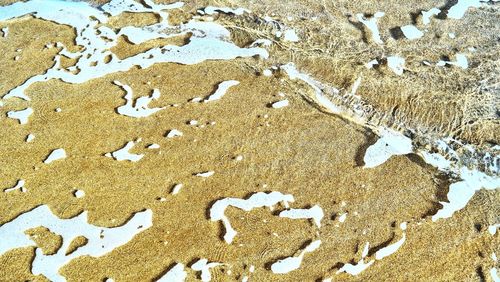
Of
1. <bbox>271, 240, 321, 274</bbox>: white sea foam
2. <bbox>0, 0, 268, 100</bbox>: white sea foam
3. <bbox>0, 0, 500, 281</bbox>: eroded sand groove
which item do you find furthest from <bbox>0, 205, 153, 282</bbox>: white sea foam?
<bbox>0, 0, 268, 100</bbox>: white sea foam

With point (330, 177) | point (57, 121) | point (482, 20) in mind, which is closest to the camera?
point (330, 177)

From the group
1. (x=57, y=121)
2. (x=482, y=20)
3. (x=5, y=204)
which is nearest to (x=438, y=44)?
(x=482, y=20)

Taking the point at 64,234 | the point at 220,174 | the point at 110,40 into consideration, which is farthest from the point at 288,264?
the point at 110,40

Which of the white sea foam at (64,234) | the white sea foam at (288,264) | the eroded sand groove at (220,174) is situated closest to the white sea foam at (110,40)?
the eroded sand groove at (220,174)

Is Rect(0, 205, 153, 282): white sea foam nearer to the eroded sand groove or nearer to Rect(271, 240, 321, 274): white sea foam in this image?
the eroded sand groove

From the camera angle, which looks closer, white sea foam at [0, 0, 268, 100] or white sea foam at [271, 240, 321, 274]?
white sea foam at [271, 240, 321, 274]

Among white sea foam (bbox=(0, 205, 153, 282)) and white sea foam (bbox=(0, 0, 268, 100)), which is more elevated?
white sea foam (bbox=(0, 0, 268, 100))

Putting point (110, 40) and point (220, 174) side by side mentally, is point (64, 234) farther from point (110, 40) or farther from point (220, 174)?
point (110, 40)

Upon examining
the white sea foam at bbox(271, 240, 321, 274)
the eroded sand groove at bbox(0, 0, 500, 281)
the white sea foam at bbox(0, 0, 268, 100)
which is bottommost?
the white sea foam at bbox(271, 240, 321, 274)

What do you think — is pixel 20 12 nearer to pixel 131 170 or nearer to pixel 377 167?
pixel 131 170
